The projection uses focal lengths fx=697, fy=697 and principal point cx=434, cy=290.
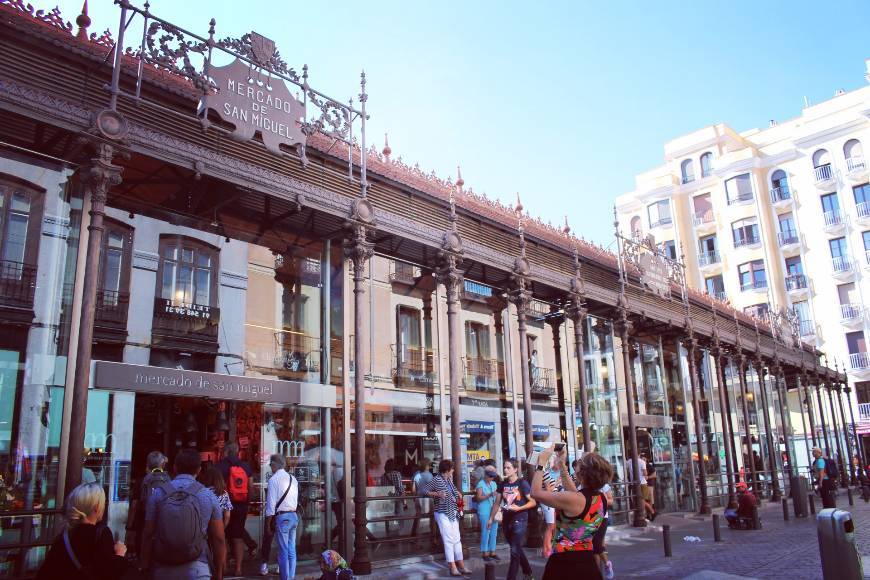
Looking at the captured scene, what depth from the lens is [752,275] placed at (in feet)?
168

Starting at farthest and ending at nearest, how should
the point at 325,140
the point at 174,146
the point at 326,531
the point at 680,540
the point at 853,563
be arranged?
the point at 680,540 → the point at 325,140 → the point at 326,531 → the point at 174,146 → the point at 853,563

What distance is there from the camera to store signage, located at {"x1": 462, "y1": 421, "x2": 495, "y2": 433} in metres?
15.1

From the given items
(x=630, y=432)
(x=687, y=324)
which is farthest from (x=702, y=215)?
(x=630, y=432)

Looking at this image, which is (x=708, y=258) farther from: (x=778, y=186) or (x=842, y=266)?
(x=842, y=266)

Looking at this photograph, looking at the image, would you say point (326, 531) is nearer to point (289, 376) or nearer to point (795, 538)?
point (289, 376)

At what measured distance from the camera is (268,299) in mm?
12352

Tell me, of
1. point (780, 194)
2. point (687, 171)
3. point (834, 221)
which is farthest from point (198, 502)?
point (687, 171)

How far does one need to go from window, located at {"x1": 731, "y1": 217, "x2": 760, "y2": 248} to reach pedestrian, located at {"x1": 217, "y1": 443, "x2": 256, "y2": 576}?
160 feet

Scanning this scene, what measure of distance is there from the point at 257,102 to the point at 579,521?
8.95m

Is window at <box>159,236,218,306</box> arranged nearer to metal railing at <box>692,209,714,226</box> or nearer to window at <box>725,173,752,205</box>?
window at <box>725,173,752,205</box>

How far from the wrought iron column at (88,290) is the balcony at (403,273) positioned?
238 inches

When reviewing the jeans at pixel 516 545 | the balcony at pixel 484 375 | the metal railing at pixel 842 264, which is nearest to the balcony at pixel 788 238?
the metal railing at pixel 842 264

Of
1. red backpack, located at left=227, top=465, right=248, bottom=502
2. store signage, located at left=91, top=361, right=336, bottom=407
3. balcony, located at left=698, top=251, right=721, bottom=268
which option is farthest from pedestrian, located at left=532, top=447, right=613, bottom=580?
balcony, located at left=698, top=251, right=721, bottom=268

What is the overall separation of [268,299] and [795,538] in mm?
12100
